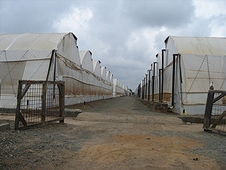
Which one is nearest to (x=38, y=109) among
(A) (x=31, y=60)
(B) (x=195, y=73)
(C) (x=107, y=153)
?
(C) (x=107, y=153)

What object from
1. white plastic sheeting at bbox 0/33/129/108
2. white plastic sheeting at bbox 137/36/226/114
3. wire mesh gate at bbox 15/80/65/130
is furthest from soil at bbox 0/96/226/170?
white plastic sheeting at bbox 137/36/226/114

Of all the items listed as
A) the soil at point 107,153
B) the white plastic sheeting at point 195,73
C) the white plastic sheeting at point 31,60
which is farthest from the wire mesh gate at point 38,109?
the white plastic sheeting at point 195,73

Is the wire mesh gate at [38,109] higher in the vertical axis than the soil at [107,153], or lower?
higher

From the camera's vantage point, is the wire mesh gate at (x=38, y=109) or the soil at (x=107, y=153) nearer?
the soil at (x=107, y=153)

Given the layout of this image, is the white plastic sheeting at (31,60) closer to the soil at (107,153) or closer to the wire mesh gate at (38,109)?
the wire mesh gate at (38,109)

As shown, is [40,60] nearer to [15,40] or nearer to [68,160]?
[15,40]

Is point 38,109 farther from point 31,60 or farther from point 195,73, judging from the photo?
point 195,73

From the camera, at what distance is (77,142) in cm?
703

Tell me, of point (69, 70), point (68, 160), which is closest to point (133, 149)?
point (68, 160)

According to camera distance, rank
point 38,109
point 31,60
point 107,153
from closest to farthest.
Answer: point 107,153 → point 38,109 → point 31,60

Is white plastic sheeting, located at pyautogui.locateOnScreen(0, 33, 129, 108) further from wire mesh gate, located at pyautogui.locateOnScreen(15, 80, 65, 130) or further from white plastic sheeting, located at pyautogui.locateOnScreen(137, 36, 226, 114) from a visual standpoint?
white plastic sheeting, located at pyautogui.locateOnScreen(137, 36, 226, 114)

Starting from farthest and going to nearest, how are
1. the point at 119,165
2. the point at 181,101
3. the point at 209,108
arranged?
the point at 181,101, the point at 209,108, the point at 119,165

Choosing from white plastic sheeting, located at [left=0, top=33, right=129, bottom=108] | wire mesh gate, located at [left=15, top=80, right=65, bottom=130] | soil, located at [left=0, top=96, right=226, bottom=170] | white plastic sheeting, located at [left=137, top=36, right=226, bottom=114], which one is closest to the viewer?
soil, located at [left=0, top=96, right=226, bottom=170]

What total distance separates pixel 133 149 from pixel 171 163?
137 cm
